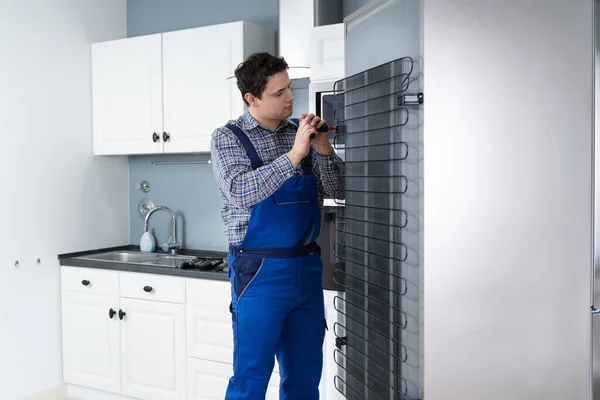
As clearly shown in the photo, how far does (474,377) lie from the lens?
145 centimetres

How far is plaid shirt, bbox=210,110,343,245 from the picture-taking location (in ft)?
6.12

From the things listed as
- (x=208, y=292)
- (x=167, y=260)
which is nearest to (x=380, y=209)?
(x=208, y=292)

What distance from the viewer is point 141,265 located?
3246 mm

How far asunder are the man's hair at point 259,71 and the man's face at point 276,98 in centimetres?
2

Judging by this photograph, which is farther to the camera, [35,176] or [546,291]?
[35,176]

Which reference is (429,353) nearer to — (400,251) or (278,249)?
(400,251)

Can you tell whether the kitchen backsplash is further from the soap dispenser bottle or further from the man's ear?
the man's ear

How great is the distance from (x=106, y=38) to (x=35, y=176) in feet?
3.17

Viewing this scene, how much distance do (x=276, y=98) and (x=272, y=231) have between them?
413 millimetres

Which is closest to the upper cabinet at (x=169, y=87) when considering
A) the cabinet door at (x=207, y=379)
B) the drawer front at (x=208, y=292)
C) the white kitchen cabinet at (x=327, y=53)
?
the white kitchen cabinet at (x=327, y=53)

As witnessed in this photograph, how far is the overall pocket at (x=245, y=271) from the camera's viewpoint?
6.34 ft

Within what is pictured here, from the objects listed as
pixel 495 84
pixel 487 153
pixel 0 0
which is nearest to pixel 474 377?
pixel 487 153

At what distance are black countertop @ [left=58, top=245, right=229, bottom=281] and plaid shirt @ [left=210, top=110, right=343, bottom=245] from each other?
1011 millimetres

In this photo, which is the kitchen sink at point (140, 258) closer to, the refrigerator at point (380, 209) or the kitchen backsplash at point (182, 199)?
the kitchen backsplash at point (182, 199)
